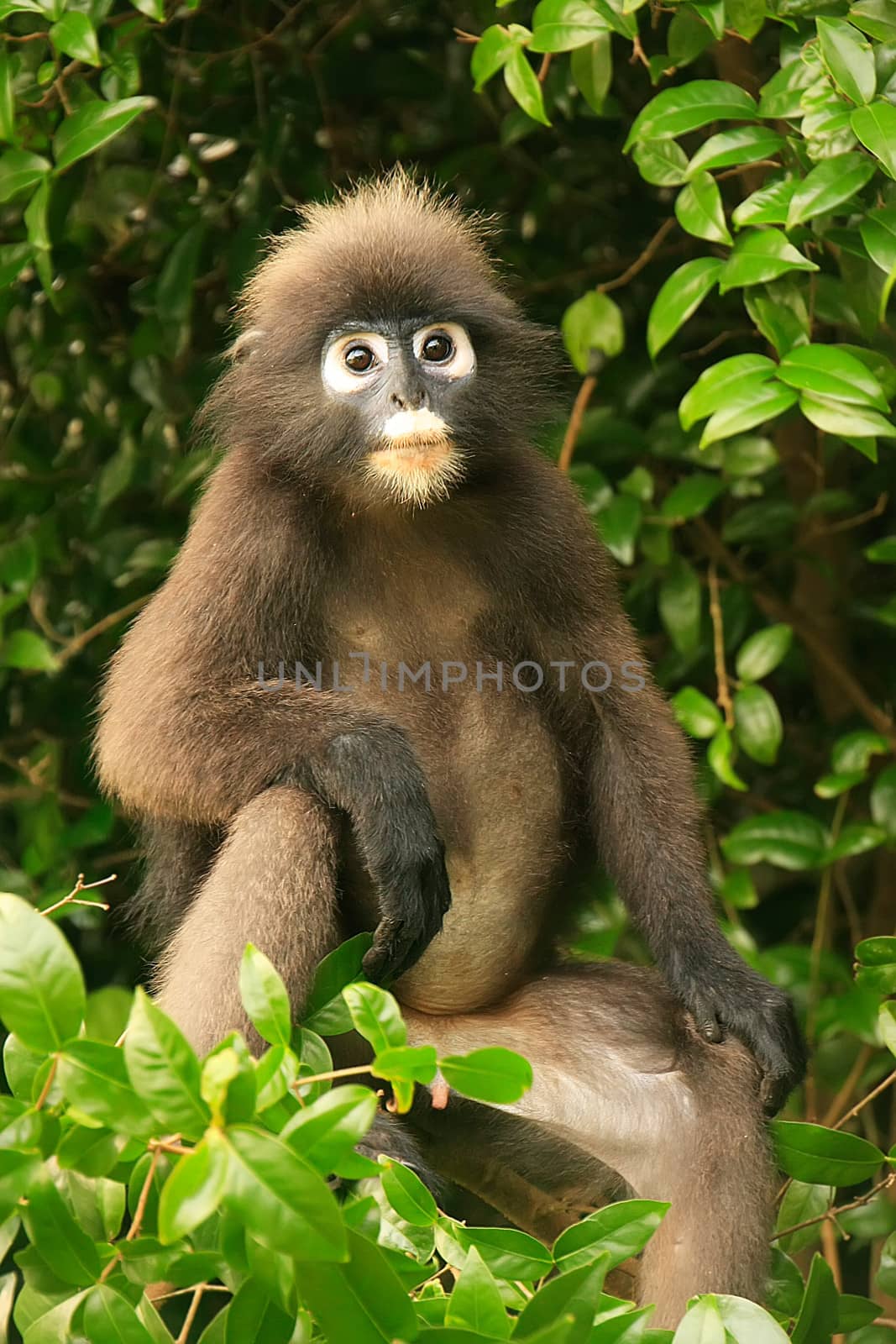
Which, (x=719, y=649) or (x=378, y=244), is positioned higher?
(x=378, y=244)

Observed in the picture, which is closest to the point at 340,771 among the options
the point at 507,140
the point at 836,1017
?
the point at 836,1017

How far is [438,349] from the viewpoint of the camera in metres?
2.96

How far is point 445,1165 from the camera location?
294 centimetres

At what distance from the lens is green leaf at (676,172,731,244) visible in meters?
2.77

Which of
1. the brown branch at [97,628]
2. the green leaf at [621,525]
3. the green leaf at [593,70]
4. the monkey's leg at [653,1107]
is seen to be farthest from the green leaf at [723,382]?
the brown branch at [97,628]

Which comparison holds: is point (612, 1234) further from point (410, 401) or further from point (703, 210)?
point (703, 210)

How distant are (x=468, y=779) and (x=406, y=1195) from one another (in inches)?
44.1

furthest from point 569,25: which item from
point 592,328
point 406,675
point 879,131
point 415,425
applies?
point 406,675

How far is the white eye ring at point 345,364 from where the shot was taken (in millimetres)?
2910

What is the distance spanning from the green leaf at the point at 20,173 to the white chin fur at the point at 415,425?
2.89 ft

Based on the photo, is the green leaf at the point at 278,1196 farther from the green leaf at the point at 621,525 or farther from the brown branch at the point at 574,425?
the brown branch at the point at 574,425

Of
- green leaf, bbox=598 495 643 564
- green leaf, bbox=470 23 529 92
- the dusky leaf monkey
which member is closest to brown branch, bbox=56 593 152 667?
the dusky leaf monkey

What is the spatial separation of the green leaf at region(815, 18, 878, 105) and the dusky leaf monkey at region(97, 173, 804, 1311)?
749 millimetres

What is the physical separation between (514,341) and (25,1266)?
72.7 inches
